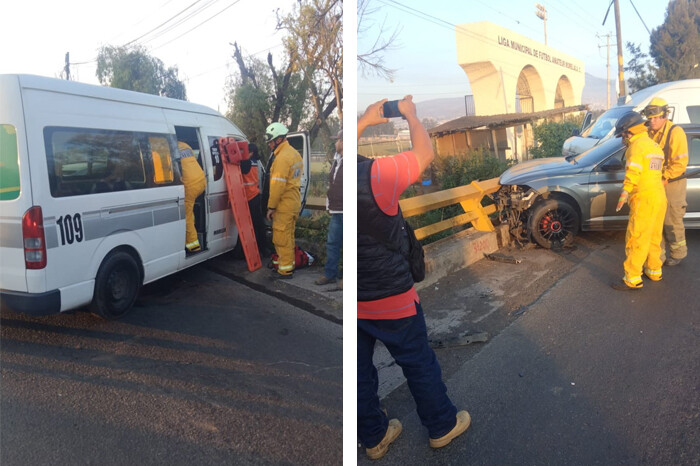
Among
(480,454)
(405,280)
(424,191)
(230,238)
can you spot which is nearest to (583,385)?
(480,454)

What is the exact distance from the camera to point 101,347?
93 centimetres

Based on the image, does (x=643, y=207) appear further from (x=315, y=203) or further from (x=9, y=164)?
(x=9, y=164)

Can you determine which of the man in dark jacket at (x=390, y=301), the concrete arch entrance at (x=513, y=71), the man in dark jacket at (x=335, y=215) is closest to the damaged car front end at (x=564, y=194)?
the concrete arch entrance at (x=513, y=71)

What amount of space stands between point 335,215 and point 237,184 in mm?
259

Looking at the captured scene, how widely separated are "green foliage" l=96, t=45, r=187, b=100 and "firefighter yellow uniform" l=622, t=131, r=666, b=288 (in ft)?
6.66

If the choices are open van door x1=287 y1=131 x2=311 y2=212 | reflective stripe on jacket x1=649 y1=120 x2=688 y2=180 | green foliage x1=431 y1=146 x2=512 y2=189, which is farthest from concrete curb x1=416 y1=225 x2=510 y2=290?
open van door x1=287 y1=131 x2=311 y2=212

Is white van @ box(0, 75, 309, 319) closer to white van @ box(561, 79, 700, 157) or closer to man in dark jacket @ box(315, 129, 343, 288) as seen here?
man in dark jacket @ box(315, 129, 343, 288)

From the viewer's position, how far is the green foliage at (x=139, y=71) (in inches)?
36.7

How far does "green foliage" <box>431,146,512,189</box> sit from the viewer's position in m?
2.15

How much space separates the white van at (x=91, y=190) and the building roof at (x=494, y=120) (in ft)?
3.18

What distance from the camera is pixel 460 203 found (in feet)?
11.1

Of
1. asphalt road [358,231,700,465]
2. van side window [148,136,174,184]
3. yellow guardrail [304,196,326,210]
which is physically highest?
van side window [148,136,174,184]

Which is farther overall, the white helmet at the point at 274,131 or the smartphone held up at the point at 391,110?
the smartphone held up at the point at 391,110

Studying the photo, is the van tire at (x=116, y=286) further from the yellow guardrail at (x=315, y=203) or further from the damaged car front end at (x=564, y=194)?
the damaged car front end at (x=564, y=194)
